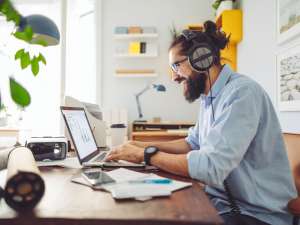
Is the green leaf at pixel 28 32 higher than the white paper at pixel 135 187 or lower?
higher

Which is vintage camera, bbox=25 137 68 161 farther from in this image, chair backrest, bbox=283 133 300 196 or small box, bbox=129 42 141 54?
small box, bbox=129 42 141 54

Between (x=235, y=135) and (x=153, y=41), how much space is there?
119 inches

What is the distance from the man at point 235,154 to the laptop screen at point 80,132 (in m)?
0.16

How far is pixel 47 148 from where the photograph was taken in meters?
1.35

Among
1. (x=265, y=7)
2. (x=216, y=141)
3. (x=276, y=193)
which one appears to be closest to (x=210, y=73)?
(x=216, y=141)

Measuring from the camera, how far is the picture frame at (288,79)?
1.78 m

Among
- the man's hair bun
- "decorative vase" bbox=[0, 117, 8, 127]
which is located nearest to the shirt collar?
the man's hair bun

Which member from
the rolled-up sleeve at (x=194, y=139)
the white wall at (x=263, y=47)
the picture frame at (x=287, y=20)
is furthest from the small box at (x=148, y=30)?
the rolled-up sleeve at (x=194, y=139)

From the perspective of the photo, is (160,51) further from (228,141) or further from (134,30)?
(228,141)

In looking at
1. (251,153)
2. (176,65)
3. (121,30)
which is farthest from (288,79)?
(121,30)

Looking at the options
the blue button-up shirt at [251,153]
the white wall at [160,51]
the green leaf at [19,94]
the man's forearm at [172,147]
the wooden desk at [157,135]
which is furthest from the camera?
the white wall at [160,51]

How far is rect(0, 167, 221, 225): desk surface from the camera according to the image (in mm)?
626

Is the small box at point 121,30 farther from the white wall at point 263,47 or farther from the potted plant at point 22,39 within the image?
the potted plant at point 22,39

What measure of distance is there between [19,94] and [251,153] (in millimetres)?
865
